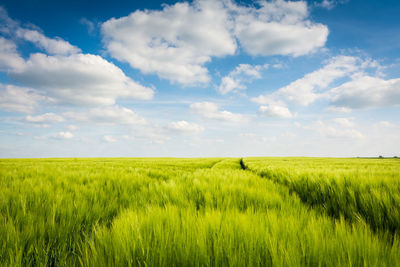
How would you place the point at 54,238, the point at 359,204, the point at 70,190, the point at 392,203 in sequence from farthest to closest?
the point at 70,190
the point at 359,204
the point at 392,203
the point at 54,238

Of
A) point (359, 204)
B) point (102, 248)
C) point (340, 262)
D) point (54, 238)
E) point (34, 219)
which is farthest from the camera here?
point (359, 204)

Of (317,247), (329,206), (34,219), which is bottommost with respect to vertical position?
(329,206)

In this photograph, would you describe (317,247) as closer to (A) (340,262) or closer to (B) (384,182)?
(A) (340,262)

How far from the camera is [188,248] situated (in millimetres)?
850

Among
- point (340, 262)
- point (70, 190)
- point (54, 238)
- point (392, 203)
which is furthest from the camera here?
point (70, 190)

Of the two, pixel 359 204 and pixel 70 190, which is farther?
pixel 70 190

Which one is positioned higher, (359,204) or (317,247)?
(317,247)

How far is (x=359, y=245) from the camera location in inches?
32.2

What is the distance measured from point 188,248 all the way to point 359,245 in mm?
766

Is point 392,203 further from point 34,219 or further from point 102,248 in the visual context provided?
point 34,219

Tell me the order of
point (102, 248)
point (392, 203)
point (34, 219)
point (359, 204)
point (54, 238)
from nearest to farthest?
point (102, 248), point (54, 238), point (34, 219), point (392, 203), point (359, 204)

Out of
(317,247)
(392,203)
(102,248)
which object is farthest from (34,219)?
(392,203)

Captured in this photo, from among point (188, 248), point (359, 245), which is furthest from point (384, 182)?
point (188, 248)

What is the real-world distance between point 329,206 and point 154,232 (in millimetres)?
2320
